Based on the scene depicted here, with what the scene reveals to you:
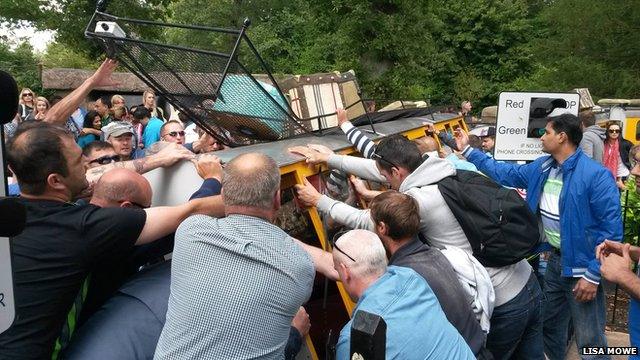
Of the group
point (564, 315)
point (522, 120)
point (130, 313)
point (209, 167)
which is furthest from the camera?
point (522, 120)

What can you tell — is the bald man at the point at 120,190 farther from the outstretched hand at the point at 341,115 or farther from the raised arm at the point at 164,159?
the outstretched hand at the point at 341,115

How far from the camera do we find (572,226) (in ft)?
12.4

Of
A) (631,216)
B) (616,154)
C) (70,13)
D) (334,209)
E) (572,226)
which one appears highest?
(70,13)

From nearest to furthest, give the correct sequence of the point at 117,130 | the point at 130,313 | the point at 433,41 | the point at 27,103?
the point at 130,313
the point at 117,130
the point at 27,103
the point at 433,41

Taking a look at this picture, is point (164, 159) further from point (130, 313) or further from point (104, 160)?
point (104, 160)

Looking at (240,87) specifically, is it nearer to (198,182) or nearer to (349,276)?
(198,182)

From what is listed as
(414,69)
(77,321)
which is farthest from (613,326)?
(414,69)

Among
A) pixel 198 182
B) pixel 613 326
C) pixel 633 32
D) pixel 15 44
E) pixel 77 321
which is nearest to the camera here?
pixel 77 321

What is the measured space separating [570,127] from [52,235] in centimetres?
335

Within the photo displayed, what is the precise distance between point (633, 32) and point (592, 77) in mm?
1999

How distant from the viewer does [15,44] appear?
33625mm

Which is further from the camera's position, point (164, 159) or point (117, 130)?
point (117, 130)

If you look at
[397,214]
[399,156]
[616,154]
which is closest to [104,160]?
[399,156]

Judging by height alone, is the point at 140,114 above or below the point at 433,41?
above
